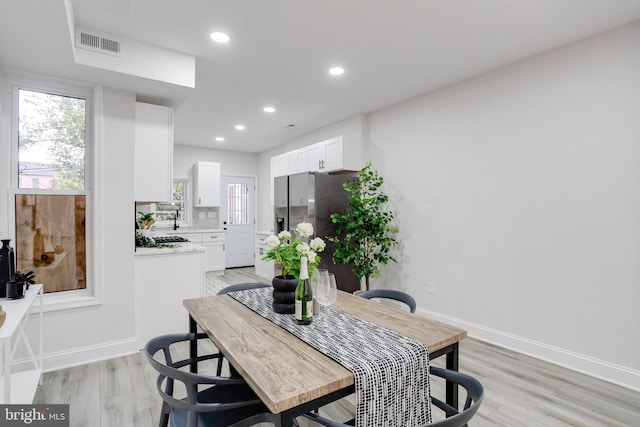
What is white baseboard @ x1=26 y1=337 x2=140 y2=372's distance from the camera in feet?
8.68

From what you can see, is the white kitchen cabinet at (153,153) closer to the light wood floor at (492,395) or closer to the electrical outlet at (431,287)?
the light wood floor at (492,395)

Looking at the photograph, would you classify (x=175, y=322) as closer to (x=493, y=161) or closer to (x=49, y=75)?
(x=49, y=75)

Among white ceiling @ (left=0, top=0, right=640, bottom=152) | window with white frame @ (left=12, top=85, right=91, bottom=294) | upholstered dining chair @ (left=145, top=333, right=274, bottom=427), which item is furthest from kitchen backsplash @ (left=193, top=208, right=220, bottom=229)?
upholstered dining chair @ (left=145, top=333, right=274, bottom=427)

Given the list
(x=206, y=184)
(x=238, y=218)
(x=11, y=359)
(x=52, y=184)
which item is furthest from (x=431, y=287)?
(x=238, y=218)

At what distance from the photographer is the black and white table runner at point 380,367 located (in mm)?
1127

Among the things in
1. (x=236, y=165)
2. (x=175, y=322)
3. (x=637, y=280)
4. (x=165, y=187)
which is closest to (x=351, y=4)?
(x=165, y=187)

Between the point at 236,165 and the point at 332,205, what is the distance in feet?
12.7

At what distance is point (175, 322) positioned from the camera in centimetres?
321

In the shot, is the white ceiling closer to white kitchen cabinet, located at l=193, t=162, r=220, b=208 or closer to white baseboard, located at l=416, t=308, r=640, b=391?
white baseboard, located at l=416, t=308, r=640, b=391

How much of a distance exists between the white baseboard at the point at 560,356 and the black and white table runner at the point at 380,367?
2.16 m

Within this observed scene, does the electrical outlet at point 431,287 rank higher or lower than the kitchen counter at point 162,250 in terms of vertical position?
lower

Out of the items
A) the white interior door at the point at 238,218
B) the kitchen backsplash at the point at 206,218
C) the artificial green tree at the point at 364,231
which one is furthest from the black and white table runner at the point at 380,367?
the white interior door at the point at 238,218

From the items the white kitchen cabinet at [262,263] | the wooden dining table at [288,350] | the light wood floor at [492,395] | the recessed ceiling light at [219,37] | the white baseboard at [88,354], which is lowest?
the light wood floor at [492,395]

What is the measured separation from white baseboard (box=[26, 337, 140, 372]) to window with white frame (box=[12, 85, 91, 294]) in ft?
1.70
